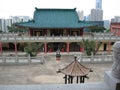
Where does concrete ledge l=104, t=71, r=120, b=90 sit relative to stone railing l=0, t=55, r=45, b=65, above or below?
above

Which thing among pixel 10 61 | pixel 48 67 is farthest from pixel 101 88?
pixel 10 61

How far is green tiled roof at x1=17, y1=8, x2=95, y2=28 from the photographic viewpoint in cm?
3391

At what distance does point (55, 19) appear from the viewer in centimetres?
3597

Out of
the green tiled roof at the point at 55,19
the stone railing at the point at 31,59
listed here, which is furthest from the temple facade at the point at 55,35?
the stone railing at the point at 31,59

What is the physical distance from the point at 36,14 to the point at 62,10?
213 inches

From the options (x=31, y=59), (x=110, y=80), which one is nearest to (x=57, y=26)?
(x=31, y=59)

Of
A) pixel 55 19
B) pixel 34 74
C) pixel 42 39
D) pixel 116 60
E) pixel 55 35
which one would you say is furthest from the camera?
pixel 55 19

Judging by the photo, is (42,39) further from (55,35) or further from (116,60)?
(116,60)

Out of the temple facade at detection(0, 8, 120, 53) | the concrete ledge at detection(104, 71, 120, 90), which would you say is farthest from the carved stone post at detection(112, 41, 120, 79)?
the temple facade at detection(0, 8, 120, 53)

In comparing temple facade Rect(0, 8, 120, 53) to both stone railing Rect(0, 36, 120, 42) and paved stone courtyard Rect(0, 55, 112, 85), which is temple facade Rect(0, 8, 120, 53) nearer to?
stone railing Rect(0, 36, 120, 42)

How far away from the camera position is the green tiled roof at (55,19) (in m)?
33.9

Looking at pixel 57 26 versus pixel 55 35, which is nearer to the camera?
pixel 57 26

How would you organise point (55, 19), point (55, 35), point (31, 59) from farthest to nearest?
1. point (55, 19)
2. point (55, 35)
3. point (31, 59)

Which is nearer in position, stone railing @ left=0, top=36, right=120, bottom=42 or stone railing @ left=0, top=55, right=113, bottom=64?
stone railing @ left=0, top=55, right=113, bottom=64
